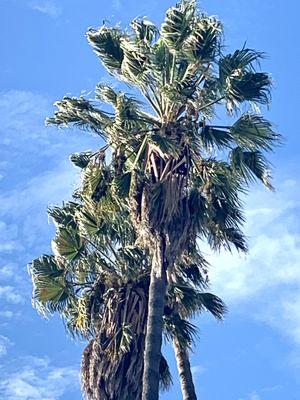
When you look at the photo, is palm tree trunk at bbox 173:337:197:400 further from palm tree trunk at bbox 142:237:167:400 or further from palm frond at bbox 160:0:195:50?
palm frond at bbox 160:0:195:50

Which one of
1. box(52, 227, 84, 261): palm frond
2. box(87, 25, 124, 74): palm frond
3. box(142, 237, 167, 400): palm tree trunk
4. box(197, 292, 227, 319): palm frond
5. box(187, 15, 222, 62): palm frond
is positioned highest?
box(87, 25, 124, 74): palm frond

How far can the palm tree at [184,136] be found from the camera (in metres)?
21.6

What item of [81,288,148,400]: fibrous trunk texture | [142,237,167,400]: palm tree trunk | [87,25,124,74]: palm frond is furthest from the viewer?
[87,25,124,74]: palm frond

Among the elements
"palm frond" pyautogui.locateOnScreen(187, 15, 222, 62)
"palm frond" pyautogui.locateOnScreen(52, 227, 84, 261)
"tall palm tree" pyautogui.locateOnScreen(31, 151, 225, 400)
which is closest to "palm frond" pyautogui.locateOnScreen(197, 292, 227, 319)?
"tall palm tree" pyautogui.locateOnScreen(31, 151, 225, 400)

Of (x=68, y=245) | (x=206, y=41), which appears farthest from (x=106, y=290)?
(x=206, y=41)

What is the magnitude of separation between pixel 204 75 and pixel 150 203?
2.81 m

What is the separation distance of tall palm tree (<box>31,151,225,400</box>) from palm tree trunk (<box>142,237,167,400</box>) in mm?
1341

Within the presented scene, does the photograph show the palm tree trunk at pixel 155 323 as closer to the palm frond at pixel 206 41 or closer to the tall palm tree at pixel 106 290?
the tall palm tree at pixel 106 290

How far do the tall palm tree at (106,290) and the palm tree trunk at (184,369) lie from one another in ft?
0.24

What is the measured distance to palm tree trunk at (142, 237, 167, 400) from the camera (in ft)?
63.9

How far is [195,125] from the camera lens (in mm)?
22266

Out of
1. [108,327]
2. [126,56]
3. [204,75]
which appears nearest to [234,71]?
[204,75]

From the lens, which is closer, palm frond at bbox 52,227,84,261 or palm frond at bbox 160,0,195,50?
palm frond at bbox 160,0,195,50

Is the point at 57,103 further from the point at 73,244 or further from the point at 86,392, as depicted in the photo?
the point at 86,392
